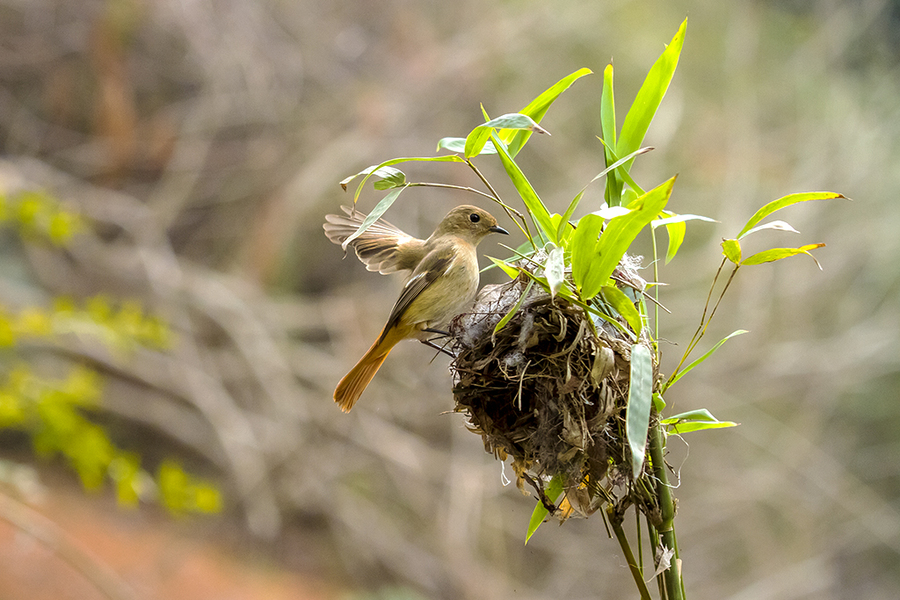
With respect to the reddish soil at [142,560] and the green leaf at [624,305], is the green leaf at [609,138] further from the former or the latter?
the reddish soil at [142,560]

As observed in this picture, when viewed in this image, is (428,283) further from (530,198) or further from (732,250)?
(732,250)

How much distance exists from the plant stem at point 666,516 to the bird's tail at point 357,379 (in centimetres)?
68

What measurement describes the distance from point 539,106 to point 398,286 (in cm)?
283

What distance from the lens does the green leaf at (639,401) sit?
0.80 meters

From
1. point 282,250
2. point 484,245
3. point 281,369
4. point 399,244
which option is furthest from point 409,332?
point 282,250

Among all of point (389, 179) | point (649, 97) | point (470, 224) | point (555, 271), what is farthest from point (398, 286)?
point (555, 271)

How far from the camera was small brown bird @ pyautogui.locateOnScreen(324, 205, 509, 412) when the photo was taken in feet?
4.94

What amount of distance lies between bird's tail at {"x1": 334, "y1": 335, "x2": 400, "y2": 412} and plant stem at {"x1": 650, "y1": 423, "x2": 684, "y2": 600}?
0.68 meters

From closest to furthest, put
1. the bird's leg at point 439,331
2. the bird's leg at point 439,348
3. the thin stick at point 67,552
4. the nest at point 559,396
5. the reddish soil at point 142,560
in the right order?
the nest at point 559,396
the bird's leg at point 439,348
the bird's leg at point 439,331
the thin stick at point 67,552
the reddish soil at point 142,560

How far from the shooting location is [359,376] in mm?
1510

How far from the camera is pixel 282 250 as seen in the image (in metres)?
4.63

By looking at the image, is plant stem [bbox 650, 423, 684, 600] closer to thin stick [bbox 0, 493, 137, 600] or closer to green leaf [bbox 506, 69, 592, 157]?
green leaf [bbox 506, 69, 592, 157]

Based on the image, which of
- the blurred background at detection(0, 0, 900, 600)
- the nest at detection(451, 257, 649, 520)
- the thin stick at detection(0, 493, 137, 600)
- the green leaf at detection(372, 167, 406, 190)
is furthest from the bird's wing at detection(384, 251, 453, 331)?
the blurred background at detection(0, 0, 900, 600)

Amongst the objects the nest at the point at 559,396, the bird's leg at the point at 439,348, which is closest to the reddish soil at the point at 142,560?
the bird's leg at the point at 439,348
